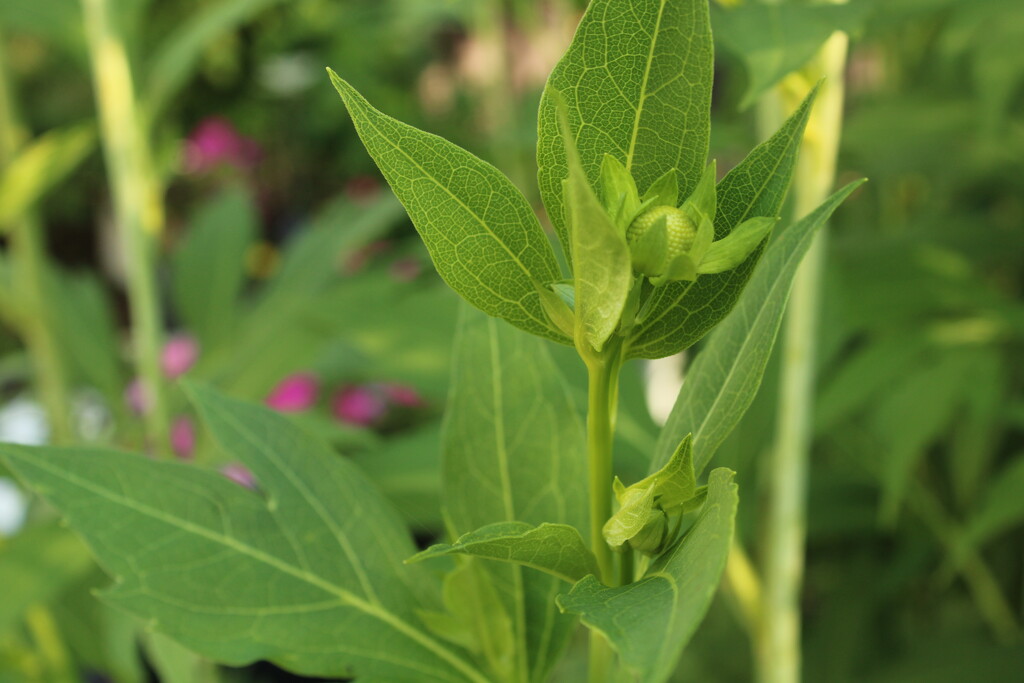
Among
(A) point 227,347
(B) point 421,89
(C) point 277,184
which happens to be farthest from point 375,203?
(C) point 277,184

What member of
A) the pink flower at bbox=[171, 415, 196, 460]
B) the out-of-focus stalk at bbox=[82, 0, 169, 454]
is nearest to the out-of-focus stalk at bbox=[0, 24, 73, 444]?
the out-of-focus stalk at bbox=[82, 0, 169, 454]

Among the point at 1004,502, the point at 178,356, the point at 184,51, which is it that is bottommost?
the point at 1004,502

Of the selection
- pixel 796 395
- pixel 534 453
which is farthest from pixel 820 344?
pixel 534 453

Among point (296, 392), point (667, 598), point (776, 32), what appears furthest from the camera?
point (296, 392)

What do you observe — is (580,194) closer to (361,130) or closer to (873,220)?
(361,130)

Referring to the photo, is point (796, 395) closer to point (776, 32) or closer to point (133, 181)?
point (776, 32)

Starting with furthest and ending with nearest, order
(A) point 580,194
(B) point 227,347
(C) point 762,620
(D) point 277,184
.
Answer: (D) point 277,184 < (B) point 227,347 < (C) point 762,620 < (A) point 580,194
